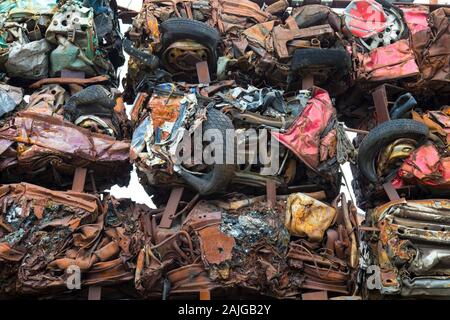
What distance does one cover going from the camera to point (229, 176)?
950cm

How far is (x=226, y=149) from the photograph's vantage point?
945cm

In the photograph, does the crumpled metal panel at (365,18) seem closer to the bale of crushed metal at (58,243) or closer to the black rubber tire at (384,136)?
the black rubber tire at (384,136)

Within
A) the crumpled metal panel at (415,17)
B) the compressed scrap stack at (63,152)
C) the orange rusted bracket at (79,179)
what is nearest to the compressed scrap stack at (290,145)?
the crumpled metal panel at (415,17)

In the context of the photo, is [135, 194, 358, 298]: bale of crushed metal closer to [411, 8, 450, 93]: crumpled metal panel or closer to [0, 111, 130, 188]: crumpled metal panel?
[0, 111, 130, 188]: crumpled metal panel

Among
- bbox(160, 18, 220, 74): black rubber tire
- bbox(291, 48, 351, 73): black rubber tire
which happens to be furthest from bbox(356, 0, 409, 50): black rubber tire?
bbox(160, 18, 220, 74): black rubber tire

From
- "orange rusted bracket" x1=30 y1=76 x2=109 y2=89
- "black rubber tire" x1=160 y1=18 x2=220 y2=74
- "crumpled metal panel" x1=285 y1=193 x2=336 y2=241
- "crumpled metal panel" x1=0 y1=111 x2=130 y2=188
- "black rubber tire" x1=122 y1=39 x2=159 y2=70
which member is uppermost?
"black rubber tire" x1=160 y1=18 x2=220 y2=74

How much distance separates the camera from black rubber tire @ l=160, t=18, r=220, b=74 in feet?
34.0

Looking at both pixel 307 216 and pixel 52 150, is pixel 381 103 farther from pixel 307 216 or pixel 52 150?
pixel 52 150

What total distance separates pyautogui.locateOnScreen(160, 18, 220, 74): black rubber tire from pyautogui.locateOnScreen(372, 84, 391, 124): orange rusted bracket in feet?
7.47

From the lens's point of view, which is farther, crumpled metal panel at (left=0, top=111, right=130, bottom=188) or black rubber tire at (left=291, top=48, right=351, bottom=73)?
black rubber tire at (left=291, top=48, right=351, bottom=73)

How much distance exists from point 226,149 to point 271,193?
81cm

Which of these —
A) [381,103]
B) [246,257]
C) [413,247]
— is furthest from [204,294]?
[381,103]

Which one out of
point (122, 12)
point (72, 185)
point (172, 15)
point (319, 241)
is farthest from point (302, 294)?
point (122, 12)
